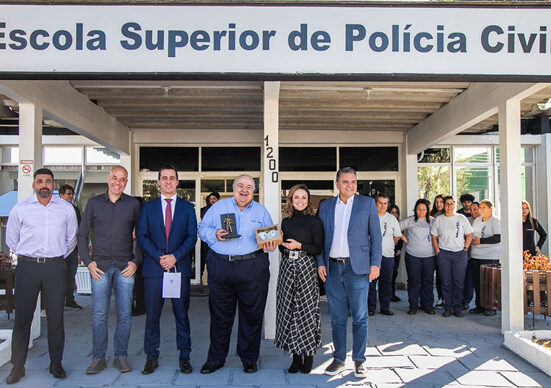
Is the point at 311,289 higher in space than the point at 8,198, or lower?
lower

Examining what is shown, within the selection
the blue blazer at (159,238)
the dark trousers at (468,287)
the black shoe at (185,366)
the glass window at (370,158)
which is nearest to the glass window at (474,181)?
the glass window at (370,158)

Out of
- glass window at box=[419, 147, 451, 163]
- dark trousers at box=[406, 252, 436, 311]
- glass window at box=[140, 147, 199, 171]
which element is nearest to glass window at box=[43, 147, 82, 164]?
glass window at box=[140, 147, 199, 171]

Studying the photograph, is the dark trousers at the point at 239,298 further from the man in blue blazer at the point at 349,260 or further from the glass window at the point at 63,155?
the glass window at the point at 63,155

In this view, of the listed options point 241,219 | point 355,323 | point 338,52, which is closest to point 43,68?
point 241,219

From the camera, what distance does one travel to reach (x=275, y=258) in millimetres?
5422

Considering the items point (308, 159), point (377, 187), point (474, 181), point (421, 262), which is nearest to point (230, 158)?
point (308, 159)

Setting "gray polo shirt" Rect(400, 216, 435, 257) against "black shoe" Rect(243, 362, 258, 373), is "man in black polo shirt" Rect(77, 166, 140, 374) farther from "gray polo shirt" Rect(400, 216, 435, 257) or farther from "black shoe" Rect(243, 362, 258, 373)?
"gray polo shirt" Rect(400, 216, 435, 257)

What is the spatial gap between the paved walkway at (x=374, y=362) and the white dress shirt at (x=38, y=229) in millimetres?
1135

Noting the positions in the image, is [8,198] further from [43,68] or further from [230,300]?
[230,300]

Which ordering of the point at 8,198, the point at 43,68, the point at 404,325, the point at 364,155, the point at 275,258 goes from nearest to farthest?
the point at 43,68 → the point at 275,258 → the point at 404,325 → the point at 8,198 → the point at 364,155

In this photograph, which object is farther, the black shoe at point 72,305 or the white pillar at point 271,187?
the black shoe at point 72,305

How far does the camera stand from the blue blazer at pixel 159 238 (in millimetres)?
4238

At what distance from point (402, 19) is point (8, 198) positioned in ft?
26.4

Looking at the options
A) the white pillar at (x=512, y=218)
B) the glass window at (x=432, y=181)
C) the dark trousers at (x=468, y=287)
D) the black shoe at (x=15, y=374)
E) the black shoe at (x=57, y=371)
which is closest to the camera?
the black shoe at (x=15, y=374)
